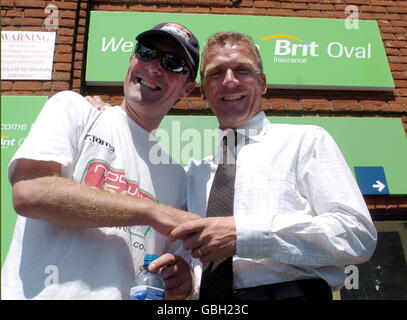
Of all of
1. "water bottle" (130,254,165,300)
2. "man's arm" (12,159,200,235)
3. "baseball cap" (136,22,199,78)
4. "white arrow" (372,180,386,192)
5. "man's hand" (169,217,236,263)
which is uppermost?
"baseball cap" (136,22,199,78)

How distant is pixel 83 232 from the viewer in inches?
51.1

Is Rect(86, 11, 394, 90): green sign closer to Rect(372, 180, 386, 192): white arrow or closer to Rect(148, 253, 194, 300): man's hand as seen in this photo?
Rect(372, 180, 386, 192): white arrow

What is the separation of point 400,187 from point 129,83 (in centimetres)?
288

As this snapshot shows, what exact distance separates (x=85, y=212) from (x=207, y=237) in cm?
50

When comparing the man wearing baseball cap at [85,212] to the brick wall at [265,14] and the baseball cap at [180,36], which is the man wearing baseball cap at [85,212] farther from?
the brick wall at [265,14]

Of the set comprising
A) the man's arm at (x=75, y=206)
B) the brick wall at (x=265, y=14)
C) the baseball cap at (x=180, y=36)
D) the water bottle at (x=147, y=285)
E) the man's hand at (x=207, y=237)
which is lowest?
the water bottle at (x=147, y=285)

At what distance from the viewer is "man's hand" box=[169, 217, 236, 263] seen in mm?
1261

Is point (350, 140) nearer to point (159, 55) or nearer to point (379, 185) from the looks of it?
point (379, 185)

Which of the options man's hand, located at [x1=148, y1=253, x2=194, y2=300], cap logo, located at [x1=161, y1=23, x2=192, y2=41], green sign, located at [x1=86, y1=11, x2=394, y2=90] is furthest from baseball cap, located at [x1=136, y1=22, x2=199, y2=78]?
green sign, located at [x1=86, y1=11, x2=394, y2=90]

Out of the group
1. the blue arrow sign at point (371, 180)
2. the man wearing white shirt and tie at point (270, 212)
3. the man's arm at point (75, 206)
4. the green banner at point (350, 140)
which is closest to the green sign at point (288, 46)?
the green banner at point (350, 140)

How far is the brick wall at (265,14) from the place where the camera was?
3326 mm

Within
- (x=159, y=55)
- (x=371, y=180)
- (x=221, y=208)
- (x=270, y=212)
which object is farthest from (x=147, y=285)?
(x=371, y=180)

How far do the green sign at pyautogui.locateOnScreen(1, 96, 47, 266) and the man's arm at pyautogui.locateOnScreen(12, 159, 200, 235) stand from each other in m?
1.68

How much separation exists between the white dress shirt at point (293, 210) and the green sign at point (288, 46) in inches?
82.5
